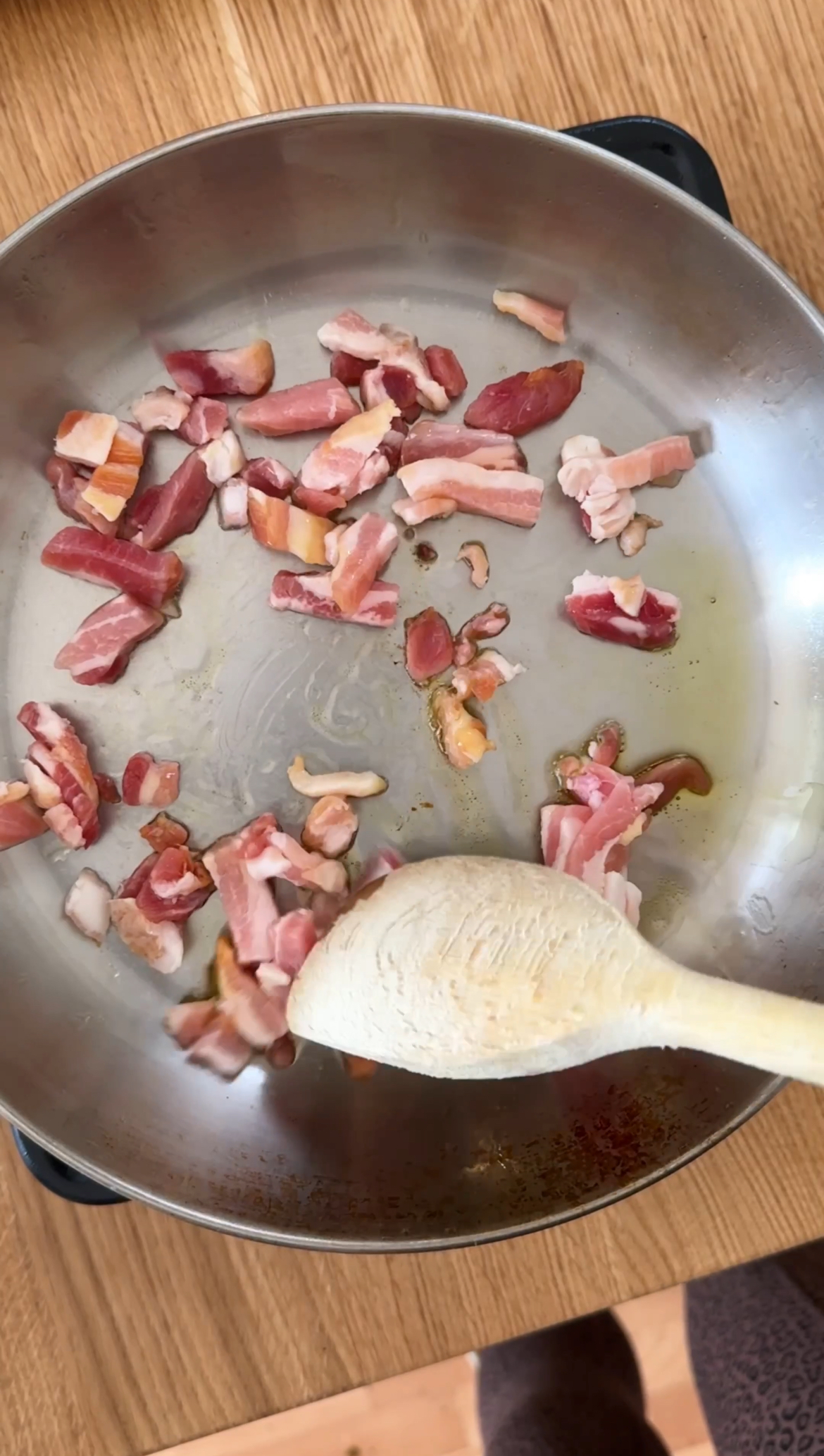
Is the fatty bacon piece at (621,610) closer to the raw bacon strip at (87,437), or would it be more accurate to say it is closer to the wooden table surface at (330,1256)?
the wooden table surface at (330,1256)

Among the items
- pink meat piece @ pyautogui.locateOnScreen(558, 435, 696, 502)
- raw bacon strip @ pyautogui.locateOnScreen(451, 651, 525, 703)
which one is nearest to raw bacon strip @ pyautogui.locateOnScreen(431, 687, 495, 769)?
raw bacon strip @ pyautogui.locateOnScreen(451, 651, 525, 703)

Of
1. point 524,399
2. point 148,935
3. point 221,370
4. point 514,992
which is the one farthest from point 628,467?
point 148,935

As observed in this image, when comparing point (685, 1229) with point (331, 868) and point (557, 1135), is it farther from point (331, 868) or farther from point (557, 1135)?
point (331, 868)

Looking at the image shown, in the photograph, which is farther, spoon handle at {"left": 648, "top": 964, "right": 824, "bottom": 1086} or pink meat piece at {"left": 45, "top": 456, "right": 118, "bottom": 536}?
pink meat piece at {"left": 45, "top": 456, "right": 118, "bottom": 536}

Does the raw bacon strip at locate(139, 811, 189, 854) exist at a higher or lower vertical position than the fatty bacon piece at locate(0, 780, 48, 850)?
lower

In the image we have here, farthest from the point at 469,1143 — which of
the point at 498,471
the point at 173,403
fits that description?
the point at 173,403

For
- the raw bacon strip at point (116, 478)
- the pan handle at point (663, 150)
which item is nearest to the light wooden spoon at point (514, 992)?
the raw bacon strip at point (116, 478)

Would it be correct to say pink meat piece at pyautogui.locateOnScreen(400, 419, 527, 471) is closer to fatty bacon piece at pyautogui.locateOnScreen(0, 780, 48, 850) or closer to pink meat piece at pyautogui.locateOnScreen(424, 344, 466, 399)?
pink meat piece at pyautogui.locateOnScreen(424, 344, 466, 399)
